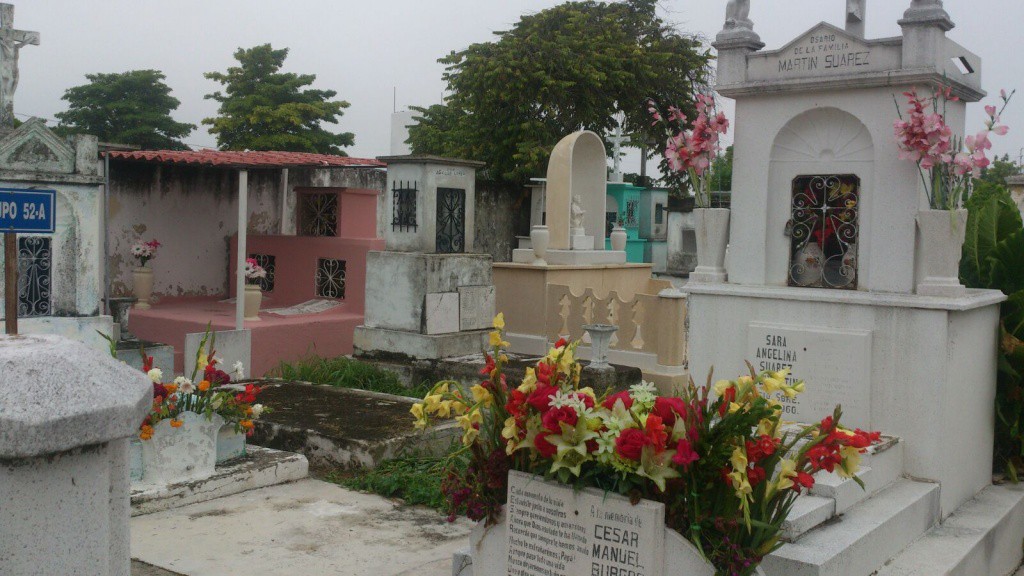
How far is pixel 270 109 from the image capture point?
3072cm

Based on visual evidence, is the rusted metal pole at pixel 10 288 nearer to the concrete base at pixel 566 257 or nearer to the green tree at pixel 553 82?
the concrete base at pixel 566 257

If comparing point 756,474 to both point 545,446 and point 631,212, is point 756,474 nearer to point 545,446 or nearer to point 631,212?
point 545,446

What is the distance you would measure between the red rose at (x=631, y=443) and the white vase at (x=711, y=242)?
10.4 feet

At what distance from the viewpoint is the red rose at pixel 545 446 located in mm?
3477

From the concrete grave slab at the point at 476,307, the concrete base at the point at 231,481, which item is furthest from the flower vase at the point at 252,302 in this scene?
the concrete base at the point at 231,481

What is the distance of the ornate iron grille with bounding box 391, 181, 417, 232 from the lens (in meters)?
10.9

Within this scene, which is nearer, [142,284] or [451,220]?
[451,220]

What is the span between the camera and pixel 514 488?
371 centimetres

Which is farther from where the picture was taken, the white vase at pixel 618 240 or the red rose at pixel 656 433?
the white vase at pixel 618 240

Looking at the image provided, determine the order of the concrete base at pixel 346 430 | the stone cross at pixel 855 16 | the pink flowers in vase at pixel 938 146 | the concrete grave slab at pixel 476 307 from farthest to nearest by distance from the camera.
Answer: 1. the concrete grave slab at pixel 476 307
2. the concrete base at pixel 346 430
3. the stone cross at pixel 855 16
4. the pink flowers in vase at pixel 938 146

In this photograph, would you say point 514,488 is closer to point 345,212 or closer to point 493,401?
point 493,401

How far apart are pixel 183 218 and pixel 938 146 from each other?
11480 mm

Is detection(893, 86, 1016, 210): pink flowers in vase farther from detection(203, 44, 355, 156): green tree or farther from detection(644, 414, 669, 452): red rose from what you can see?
detection(203, 44, 355, 156): green tree

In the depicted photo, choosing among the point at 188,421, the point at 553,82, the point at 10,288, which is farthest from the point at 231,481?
the point at 553,82
